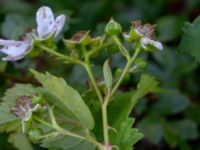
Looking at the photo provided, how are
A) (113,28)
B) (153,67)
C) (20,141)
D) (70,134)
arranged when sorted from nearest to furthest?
(70,134), (113,28), (20,141), (153,67)

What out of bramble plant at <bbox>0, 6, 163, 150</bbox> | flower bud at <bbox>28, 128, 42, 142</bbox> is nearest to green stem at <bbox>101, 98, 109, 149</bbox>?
bramble plant at <bbox>0, 6, 163, 150</bbox>

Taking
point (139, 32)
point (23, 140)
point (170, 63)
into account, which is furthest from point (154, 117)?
point (139, 32)

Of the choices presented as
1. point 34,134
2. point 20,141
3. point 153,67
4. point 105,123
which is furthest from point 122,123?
point 153,67

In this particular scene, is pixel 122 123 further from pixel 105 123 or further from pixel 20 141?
pixel 20 141

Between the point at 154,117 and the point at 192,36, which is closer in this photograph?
the point at 192,36

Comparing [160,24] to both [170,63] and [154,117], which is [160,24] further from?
[154,117]

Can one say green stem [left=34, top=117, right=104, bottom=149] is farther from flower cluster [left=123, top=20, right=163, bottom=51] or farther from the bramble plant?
flower cluster [left=123, top=20, right=163, bottom=51]
